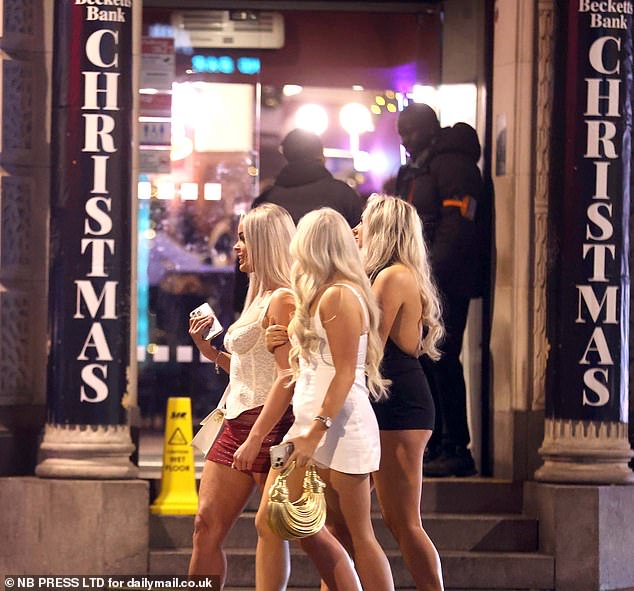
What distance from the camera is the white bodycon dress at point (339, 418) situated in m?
6.26

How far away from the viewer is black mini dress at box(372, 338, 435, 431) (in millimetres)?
6945

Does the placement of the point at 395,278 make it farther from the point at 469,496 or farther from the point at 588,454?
the point at 469,496

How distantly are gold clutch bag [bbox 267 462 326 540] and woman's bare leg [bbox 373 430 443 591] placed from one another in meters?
0.75

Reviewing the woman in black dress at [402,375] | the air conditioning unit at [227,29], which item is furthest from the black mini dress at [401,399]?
the air conditioning unit at [227,29]

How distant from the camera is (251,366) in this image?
6.88 m

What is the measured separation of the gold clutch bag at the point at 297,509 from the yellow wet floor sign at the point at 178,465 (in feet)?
11.3

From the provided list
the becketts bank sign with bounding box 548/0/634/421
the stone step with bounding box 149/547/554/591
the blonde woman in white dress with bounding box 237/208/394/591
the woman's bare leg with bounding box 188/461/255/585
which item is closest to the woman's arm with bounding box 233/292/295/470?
the blonde woman in white dress with bounding box 237/208/394/591

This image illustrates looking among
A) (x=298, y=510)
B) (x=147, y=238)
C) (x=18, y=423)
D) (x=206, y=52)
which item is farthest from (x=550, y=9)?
(x=298, y=510)

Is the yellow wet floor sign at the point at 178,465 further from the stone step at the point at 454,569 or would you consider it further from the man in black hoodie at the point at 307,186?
the man in black hoodie at the point at 307,186

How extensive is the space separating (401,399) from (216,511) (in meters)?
0.95

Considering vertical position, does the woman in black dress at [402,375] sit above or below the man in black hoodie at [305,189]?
below

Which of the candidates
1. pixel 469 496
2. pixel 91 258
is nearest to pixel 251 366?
pixel 91 258

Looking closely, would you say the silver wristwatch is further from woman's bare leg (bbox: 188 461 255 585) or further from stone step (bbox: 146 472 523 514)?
stone step (bbox: 146 472 523 514)

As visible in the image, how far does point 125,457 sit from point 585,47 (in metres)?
3.77
